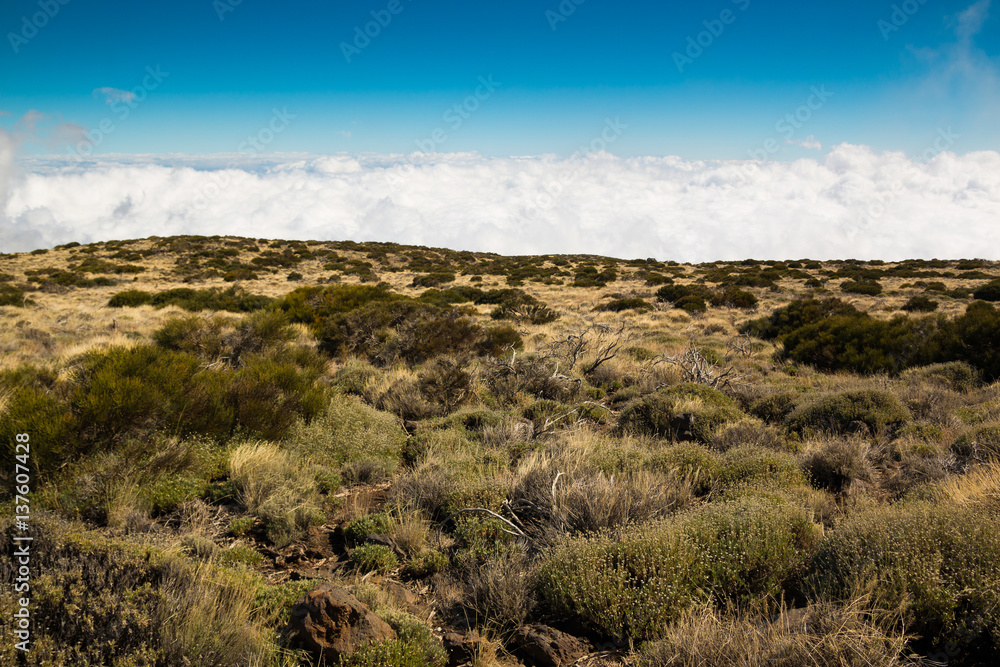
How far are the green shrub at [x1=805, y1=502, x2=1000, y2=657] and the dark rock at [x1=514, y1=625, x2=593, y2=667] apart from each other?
1.56m

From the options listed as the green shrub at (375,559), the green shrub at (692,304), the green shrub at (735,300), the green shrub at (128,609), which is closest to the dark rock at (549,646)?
the green shrub at (375,559)

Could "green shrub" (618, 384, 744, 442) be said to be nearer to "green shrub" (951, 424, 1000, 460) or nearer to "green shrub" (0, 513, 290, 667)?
"green shrub" (951, 424, 1000, 460)

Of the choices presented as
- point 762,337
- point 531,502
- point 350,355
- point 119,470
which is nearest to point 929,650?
point 531,502

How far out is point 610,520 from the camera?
13.8 feet

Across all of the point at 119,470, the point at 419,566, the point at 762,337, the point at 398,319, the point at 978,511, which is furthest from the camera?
the point at 762,337

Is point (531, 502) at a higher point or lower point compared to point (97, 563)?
lower

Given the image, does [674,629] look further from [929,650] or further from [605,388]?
[605,388]

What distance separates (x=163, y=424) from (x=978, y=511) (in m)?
7.30

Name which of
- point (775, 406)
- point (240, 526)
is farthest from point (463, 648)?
point (775, 406)

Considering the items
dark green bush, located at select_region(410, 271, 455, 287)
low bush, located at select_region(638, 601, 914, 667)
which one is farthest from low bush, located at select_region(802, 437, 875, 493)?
dark green bush, located at select_region(410, 271, 455, 287)

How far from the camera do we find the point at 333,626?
113 inches

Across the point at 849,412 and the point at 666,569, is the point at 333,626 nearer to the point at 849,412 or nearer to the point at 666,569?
the point at 666,569

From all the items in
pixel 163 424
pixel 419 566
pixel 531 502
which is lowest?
pixel 419 566

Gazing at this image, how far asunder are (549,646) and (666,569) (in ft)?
3.01
